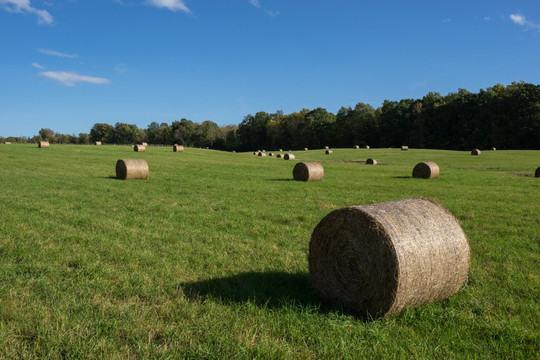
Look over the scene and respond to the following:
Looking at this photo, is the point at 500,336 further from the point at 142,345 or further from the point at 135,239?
the point at 135,239

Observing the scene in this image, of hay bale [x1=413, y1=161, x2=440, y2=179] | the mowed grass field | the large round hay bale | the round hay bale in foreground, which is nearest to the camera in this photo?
the mowed grass field

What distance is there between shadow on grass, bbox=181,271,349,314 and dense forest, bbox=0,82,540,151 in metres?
92.9

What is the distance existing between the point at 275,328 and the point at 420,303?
91.0 inches

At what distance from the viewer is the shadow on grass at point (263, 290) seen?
19.0 feet

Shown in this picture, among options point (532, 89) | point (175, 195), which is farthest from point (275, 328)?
point (532, 89)

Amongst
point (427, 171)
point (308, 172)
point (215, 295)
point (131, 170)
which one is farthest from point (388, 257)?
→ point (427, 171)

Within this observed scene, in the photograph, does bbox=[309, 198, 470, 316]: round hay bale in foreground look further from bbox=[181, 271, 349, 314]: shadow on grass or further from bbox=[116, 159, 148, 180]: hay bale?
bbox=[116, 159, 148, 180]: hay bale

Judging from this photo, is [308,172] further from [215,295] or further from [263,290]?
[215,295]

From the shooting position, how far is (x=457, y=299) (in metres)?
5.98

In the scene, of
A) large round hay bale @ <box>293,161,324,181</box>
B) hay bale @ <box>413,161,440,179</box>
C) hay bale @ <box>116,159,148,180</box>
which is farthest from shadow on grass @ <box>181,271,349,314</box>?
hay bale @ <box>413,161,440,179</box>

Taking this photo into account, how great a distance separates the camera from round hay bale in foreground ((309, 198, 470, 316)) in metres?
5.32

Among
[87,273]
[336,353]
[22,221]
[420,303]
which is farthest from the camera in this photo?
[22,221]

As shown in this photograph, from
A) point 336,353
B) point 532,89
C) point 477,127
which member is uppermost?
point 532,89

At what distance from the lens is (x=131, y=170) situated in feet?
74.8
